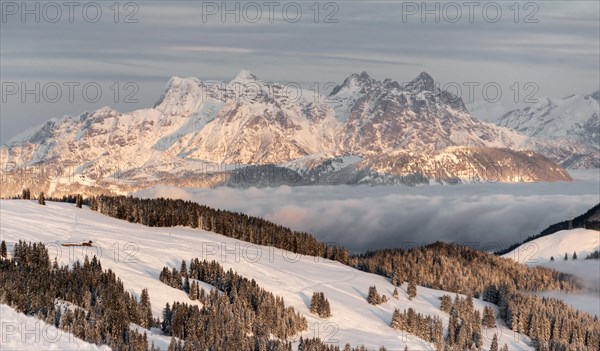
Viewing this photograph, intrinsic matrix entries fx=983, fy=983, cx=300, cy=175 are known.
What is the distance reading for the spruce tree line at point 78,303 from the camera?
149625 millimetres

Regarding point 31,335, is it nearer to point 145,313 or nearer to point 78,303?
point 78,303

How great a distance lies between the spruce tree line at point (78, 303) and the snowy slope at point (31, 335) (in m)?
4.17

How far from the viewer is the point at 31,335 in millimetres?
131500

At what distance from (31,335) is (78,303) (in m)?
42.6

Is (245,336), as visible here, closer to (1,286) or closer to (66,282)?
(66,282)

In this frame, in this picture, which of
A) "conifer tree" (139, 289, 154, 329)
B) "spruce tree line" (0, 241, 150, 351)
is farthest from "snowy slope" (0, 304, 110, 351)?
"conifer tree" (139, 289, 154, 329)

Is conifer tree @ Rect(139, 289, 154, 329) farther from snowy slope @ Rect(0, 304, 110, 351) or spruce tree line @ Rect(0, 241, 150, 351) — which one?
snowy slope @ Rect(0, 304, 110, 351)

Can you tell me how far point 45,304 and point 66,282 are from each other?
106 feet

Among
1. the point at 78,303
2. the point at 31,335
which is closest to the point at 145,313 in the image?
the point at 78,303

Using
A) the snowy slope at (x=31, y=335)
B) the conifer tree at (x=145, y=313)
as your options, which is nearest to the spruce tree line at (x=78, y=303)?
the conifer tree at (x=145, y=313)

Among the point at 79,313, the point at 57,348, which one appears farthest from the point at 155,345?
the point at 57,348

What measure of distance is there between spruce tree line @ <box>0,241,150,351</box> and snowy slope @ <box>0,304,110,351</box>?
417cm

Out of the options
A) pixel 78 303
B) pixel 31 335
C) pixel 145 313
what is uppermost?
pixel 31 335

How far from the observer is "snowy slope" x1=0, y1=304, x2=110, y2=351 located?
→ 126 meters
